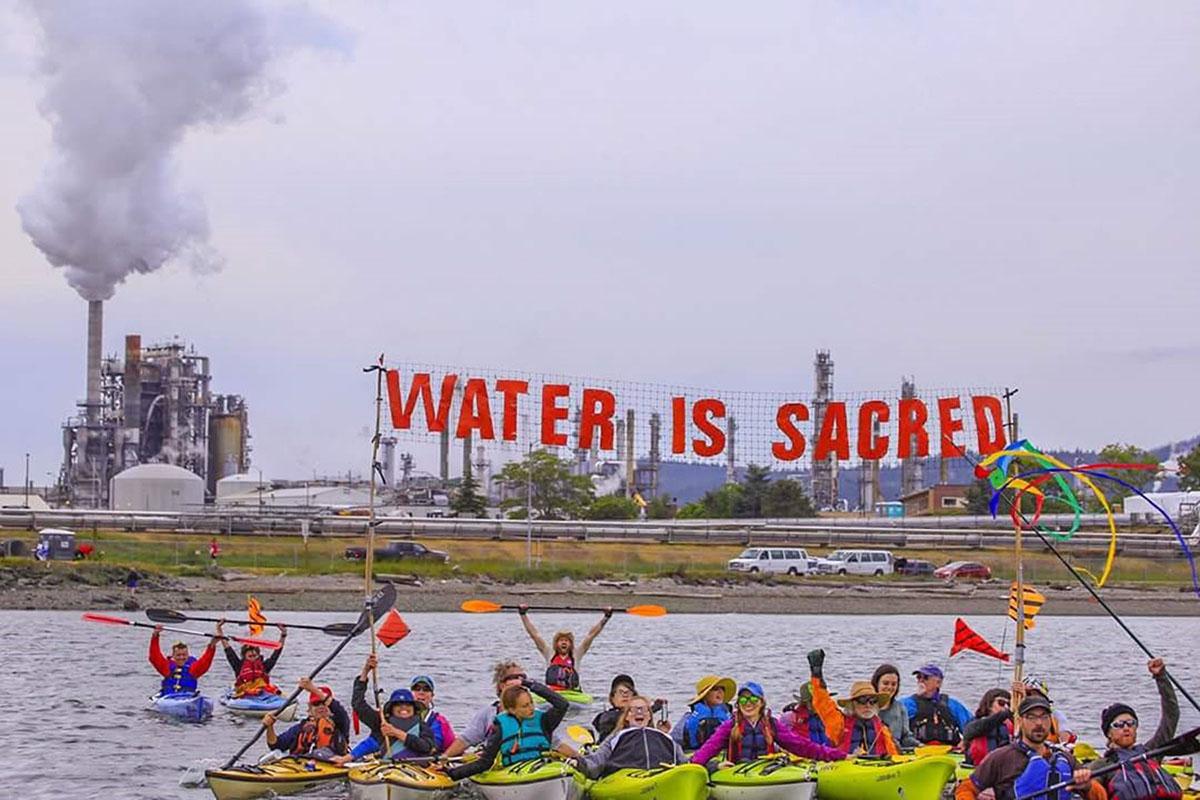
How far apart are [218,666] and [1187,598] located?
4597 cm

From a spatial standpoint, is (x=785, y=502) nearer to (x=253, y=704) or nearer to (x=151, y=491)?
(x=151, y=491)

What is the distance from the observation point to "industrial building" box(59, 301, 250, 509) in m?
117

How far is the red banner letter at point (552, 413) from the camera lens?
8450cm

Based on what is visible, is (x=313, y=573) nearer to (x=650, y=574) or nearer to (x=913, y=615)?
(x=650, y=574)

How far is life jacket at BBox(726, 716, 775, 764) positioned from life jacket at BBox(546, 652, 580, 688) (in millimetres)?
8408

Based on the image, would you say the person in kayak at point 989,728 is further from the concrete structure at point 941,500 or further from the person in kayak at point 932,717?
the concrete structure at point 941,500

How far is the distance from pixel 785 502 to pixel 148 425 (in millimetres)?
45447

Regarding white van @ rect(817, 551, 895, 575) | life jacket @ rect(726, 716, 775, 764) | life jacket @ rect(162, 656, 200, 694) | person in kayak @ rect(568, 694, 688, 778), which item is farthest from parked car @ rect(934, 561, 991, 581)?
person in kayak @ rect(568, 694, 688, 778)

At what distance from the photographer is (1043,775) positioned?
16.5m

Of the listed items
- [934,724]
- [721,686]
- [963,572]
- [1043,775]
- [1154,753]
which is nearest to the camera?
[1043,775]

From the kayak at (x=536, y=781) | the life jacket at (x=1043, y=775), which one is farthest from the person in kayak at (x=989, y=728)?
the kayak at (x=536, y=781)

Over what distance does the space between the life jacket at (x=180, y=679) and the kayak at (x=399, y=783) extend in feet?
40.0

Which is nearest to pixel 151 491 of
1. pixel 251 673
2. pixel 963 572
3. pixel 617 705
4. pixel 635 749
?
pixel 963 572

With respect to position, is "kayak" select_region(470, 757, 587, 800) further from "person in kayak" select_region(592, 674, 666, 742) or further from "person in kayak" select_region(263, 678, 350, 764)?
"person in kayak" select_region(263, 678, 350, 764)
